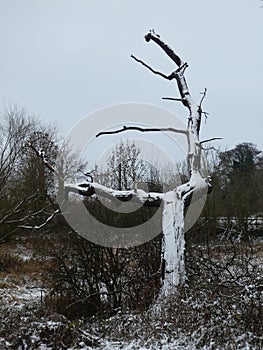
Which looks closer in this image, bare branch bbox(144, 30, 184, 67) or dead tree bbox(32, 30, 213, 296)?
dead tree bbox(32, 30, 213, 296)

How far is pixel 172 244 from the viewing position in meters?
8.06

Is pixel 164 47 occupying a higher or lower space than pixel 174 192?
higher

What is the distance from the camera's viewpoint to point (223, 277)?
767 centimetres

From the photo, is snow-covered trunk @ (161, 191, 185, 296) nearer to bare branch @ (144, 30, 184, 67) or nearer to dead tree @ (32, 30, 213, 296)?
dead tree @ (32, 30, 213, 296)

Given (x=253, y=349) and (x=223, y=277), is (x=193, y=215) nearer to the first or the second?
(x=223, y=277)

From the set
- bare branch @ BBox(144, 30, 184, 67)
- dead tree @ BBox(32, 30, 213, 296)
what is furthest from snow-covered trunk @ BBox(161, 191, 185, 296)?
bare branch @ BBox(144, 30, 184, 67)

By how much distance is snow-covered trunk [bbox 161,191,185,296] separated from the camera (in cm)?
778

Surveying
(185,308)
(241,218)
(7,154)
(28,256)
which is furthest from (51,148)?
(185,308)

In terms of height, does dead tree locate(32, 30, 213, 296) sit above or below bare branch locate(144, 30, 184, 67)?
below

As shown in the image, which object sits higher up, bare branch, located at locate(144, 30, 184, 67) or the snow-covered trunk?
bare branch, located at locate(144, 30, 184, 67)

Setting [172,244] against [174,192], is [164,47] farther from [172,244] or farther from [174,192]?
[172,244]

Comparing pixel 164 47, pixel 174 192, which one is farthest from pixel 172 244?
pixel 164 47

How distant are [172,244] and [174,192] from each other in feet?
3.38

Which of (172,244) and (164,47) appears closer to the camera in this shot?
(172,244)
